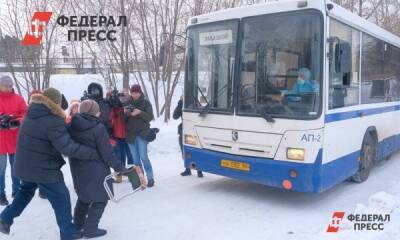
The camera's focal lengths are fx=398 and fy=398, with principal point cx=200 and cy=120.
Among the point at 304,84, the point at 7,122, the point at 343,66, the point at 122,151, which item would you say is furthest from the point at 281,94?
the point at 7,122

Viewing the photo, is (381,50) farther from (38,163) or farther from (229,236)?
(38,163)

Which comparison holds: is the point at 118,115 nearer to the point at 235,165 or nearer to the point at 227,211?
the point at 235,165

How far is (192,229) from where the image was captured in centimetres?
504

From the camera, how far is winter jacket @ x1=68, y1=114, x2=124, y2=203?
4367 mm

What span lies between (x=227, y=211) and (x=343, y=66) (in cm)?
264

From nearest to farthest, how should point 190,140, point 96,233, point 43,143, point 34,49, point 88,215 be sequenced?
point 43,143
point 88,215
point 96,233
point 190,140
point 34,49

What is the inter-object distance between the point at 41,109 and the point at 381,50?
6.54 metres

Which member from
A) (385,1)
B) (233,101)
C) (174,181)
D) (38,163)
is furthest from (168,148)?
(385,1)

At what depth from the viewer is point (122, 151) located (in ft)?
24.1

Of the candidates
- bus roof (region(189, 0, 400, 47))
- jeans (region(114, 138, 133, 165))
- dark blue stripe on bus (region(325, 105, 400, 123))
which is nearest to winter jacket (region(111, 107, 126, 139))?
jeans (region(114, 138, 133, 165))

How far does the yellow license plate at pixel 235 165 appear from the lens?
584 cm

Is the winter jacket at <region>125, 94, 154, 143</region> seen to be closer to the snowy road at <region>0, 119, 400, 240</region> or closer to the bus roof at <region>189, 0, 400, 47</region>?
the snowy road at <region>0, 119, 400, 240</region>

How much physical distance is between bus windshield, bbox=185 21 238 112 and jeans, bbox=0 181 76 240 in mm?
2712

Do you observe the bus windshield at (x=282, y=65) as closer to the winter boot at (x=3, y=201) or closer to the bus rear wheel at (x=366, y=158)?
the bus rear wheel at (x=366, y=158)
